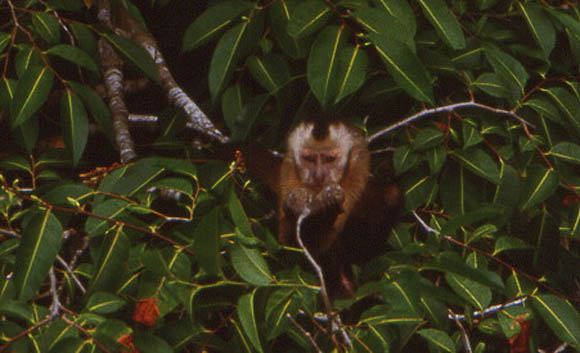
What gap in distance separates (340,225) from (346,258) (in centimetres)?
15

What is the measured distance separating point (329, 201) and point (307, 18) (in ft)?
2.99

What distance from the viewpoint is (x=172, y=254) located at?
2.37m

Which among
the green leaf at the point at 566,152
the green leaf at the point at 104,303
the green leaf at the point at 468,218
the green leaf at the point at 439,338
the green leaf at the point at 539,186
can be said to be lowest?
the green leaf at the point at 439,338

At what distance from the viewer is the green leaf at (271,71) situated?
10.5 ft

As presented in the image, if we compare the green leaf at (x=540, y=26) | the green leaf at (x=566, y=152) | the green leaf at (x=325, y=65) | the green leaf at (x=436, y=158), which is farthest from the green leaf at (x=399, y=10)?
the green leaf at (x=566, y=152)

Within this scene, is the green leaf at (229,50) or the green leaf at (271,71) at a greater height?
the green leaf at (229,50)

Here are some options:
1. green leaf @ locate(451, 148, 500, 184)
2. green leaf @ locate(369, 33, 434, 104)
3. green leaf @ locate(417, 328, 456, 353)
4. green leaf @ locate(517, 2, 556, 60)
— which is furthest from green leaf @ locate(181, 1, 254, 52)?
green leaf @ locate(417, 328, 456, 353)

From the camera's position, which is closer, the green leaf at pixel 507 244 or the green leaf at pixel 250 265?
the green leaf at pixel 250 265

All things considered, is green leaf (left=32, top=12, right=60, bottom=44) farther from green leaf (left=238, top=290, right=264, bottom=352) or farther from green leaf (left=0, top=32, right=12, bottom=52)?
green leaf (left=238, top=290, right=264, bottom=352)

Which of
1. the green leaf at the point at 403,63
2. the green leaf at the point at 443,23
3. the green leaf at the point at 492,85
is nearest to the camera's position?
the green leaf at the point at 403,63

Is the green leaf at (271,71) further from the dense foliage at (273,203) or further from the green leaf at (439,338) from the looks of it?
the green leaf at (439,338)

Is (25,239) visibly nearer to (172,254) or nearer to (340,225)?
(172,254)

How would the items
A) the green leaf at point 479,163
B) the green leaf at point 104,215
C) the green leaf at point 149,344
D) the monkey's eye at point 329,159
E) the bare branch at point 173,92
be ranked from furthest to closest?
the monkey's eye at point 329,159
the bare branch at point 173,92
the green leaf at point 479,163
the green leaf at point 104,215
the green leaf at point 149,344

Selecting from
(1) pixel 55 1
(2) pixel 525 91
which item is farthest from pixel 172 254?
(2) pixel 525 91
